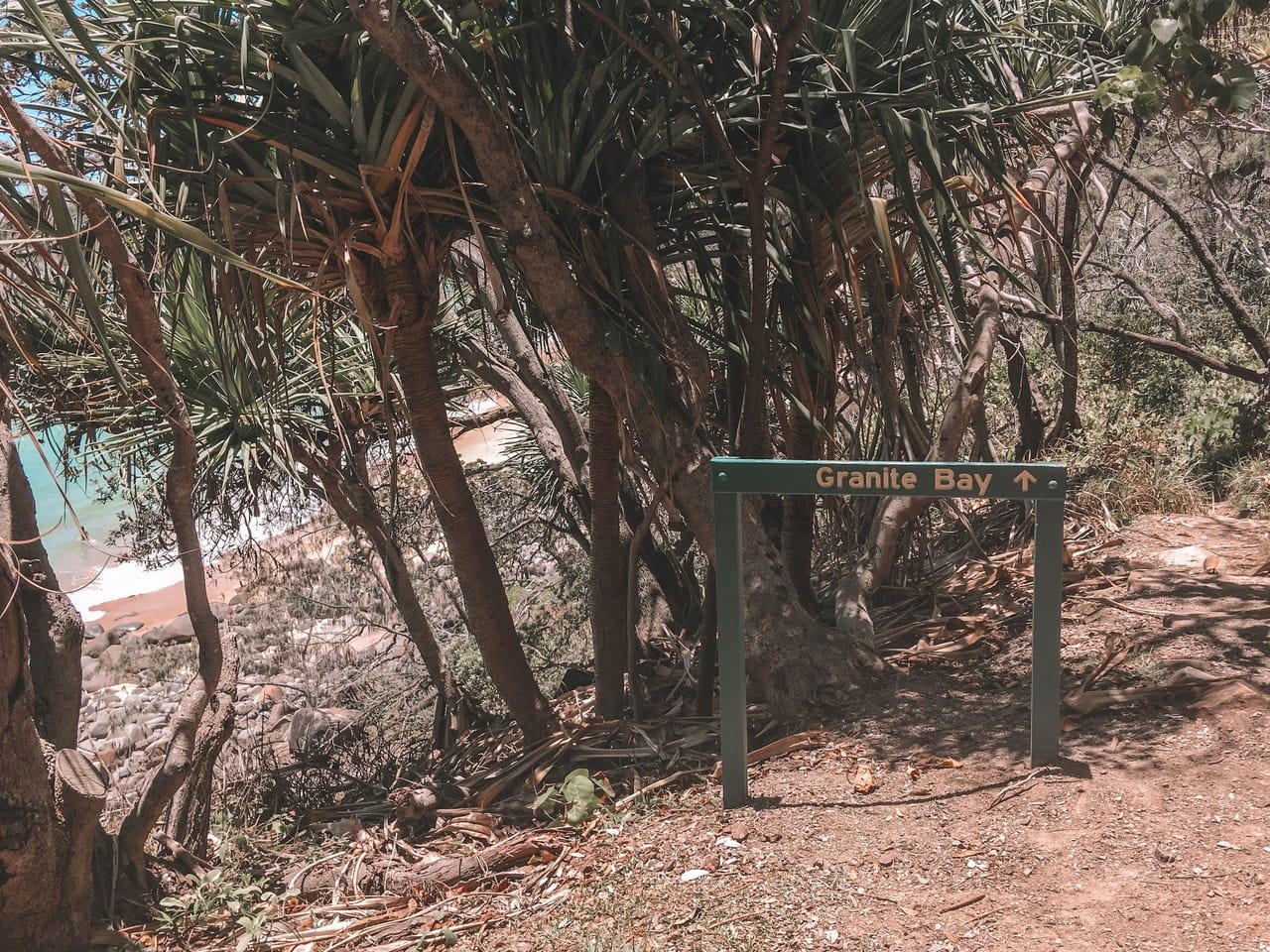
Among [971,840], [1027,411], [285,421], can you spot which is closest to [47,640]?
[285,421]

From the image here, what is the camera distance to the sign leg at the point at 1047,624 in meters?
3.29

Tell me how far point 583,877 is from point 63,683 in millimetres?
1929

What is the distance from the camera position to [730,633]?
3512 millimetres

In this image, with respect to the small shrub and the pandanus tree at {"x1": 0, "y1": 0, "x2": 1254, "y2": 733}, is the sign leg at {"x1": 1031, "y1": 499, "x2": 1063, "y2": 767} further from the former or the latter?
the small shrub

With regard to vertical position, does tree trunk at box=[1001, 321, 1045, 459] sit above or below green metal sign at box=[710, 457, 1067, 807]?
above

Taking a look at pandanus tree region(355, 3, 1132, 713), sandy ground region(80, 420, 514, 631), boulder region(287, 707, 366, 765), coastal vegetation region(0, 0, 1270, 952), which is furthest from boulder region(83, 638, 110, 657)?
pandanus tree region(355, 3, 1132, 713)

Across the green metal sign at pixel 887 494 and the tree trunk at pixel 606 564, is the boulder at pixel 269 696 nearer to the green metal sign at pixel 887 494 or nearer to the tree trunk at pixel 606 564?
the tree trunk at pixel 606 564

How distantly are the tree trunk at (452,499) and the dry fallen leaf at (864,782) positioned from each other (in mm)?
1760

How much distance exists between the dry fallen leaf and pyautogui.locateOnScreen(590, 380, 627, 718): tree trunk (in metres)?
1.67

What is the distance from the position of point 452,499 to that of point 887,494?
2090mm

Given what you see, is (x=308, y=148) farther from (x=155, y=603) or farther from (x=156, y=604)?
(x=155, y=603)

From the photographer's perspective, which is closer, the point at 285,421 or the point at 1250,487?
the point at 285,421

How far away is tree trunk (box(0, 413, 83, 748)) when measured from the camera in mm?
3848

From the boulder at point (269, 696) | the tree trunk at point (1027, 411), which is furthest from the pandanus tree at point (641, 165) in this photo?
the boulder at point (269, 696)
